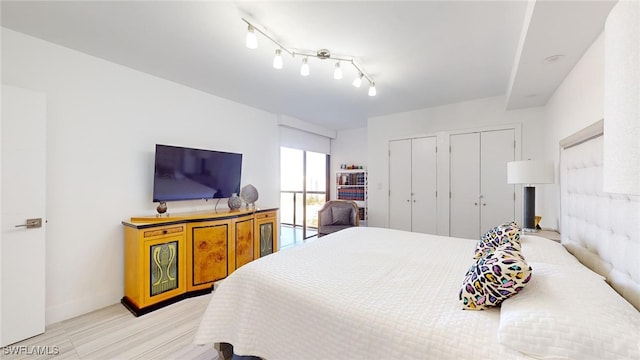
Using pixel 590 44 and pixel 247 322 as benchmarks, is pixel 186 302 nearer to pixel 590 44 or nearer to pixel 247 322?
pixel 247 322

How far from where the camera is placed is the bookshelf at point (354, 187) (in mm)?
5349

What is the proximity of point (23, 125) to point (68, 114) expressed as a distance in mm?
372

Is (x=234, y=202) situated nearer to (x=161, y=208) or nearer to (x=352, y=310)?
(x=161, y=208)

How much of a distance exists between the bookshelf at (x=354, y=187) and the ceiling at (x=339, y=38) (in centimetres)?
252

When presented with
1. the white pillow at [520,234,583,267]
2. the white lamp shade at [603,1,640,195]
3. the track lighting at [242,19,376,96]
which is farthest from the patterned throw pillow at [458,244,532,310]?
the track lighting at [242,19,376,96]

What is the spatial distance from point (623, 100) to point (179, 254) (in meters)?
3.16

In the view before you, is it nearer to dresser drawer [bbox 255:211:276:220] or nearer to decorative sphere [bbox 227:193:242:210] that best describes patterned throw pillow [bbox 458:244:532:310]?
dresser drawer [bbox 255:211:276:220]

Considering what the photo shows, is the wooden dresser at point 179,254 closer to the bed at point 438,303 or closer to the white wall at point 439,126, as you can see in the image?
the bed at point 438,303

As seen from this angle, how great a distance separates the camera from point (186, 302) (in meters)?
2.66

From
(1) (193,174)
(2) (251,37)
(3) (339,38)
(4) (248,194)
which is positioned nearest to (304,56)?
(3) (339,38)

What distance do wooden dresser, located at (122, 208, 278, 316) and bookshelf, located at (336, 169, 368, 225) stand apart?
2.66 m

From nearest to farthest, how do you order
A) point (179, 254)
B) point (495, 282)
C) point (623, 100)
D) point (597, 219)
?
point (623, 100) < point (495, 282) < point (597, 219) < point (179, 254)

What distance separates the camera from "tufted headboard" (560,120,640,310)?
116 centimetres

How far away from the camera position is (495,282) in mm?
1150
